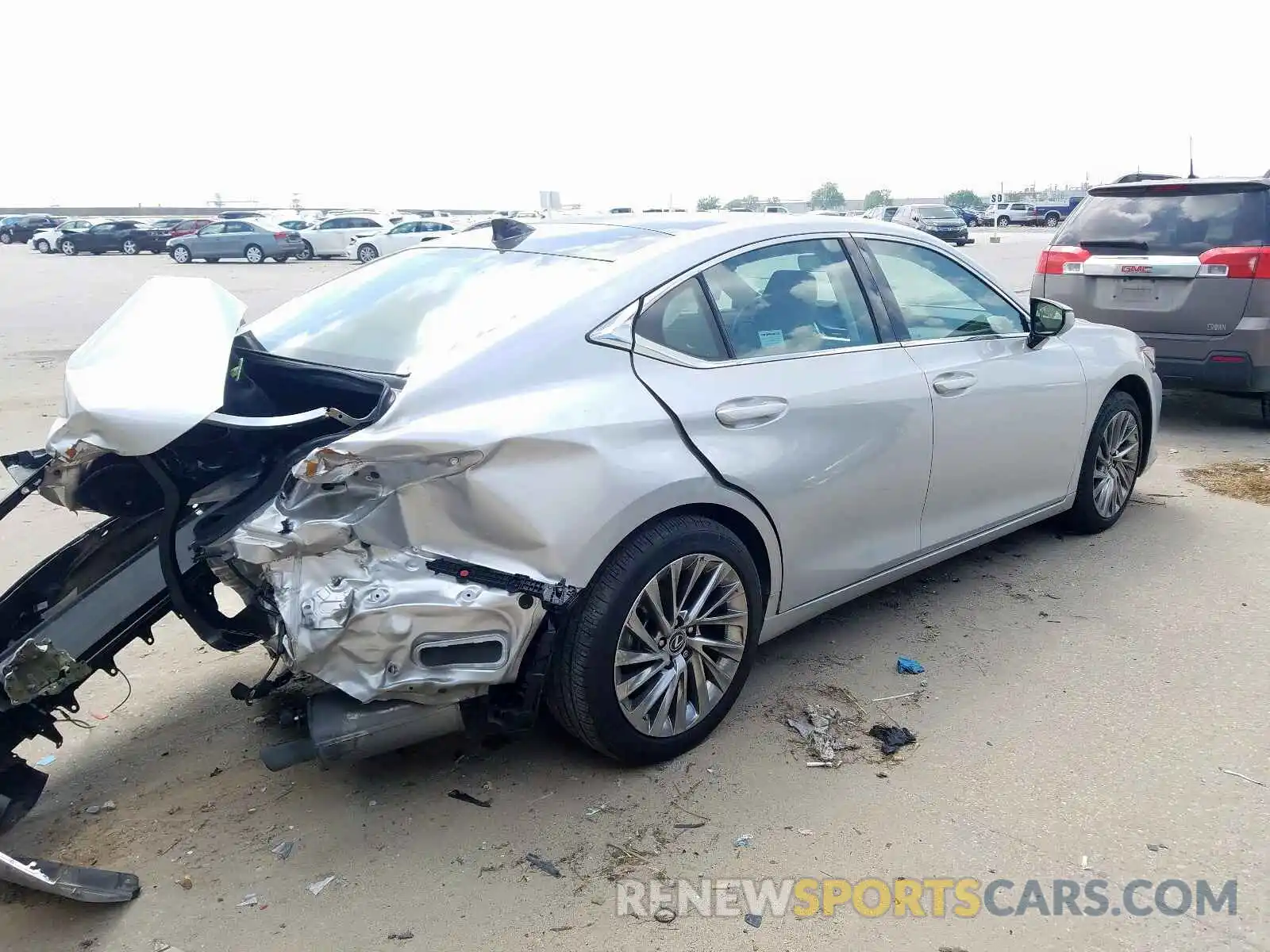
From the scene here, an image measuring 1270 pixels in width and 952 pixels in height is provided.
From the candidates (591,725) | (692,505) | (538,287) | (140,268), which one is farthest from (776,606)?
(140,268)

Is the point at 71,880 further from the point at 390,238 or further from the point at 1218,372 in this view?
the point at 390,238

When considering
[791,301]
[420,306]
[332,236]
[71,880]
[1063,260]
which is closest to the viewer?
[71,880]

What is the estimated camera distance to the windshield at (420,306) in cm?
318

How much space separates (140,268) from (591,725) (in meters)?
32.5

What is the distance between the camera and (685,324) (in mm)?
3305

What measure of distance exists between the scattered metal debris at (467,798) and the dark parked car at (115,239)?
42.2 meters

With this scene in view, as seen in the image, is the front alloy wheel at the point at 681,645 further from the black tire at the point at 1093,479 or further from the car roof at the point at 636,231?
the black tire at the point at 1093,479

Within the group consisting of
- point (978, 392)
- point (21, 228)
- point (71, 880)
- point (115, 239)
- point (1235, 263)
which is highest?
point (21, 228)

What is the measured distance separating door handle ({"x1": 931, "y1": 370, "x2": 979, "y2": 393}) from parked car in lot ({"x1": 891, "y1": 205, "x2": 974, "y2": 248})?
33510mm

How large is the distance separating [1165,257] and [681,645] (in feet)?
19.7

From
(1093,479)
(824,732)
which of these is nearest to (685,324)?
(824,732)

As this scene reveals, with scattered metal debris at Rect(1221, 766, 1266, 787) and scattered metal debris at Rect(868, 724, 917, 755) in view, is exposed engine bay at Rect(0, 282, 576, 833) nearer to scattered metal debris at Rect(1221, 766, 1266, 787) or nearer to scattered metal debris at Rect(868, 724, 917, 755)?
scattered metal debris at Rect(868, 724, 917, 755)

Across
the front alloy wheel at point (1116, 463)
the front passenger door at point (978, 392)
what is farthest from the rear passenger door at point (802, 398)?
the front alloy wheel at point (1116, 463)

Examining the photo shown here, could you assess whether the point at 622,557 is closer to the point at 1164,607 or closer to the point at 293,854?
the point at 293,854
